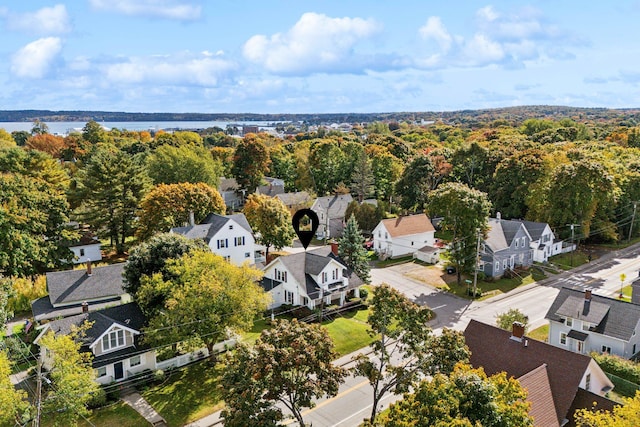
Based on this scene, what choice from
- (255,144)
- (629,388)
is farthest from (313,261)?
(255,144)

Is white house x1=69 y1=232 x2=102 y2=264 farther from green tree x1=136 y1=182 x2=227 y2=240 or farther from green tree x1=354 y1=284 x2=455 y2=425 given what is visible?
green tree x1=354 y1=284 x2=455 y2=425

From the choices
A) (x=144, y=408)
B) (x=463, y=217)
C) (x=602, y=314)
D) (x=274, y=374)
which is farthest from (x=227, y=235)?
(x=602, y=314)

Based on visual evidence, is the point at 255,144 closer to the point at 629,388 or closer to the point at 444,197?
the point at 444,197

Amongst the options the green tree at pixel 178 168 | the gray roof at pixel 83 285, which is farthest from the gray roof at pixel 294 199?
the gray roof at pixel 83 285

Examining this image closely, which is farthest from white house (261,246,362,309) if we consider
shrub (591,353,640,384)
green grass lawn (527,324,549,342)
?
shrub (591,353,640,384)

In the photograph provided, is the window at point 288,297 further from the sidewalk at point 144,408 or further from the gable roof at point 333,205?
the gable roof at point 333,205

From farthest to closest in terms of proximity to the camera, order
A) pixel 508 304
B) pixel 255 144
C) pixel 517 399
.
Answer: pixel 255 144
pixel 508 304
pixel 517 399

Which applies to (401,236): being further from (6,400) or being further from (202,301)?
(6,400)

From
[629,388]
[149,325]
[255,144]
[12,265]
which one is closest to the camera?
[629,388]
